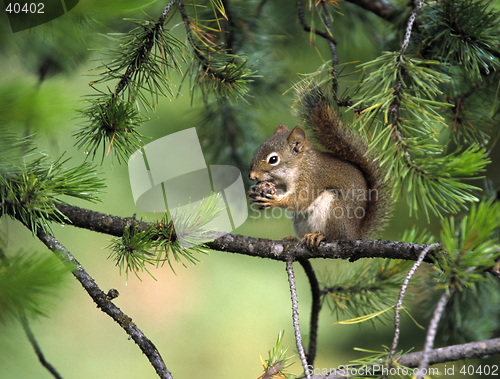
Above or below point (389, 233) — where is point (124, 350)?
below

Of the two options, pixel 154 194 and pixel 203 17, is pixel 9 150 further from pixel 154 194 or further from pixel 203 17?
pixel 203 17

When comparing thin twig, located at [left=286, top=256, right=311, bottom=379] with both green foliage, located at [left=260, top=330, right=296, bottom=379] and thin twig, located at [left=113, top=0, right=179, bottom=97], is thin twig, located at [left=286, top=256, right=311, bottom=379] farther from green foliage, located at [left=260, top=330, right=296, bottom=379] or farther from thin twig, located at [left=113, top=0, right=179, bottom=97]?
thin twig, located at [left=113, top=0, right=179, bottom=97]

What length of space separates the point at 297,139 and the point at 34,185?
864mm

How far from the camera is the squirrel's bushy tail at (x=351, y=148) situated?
1191 millimetres

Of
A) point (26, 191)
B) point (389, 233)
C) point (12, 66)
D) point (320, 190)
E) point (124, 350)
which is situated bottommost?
point (124, 350)

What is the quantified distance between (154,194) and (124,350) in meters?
1.05

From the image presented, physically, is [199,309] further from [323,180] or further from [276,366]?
[276,366]

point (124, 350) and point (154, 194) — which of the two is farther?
point (124, 350)

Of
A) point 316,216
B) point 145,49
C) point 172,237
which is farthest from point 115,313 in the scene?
point 316,216

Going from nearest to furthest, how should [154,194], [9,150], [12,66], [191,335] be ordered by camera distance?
[9,150]
[154,194]
[12,66]
[191,335]

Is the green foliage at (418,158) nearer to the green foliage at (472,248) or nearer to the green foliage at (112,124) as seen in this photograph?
the green foliage at (472,248)

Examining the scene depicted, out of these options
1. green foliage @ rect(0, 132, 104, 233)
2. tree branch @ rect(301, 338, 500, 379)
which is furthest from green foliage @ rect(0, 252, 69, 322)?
tree branch @ rect(301, 338, 500, 379)

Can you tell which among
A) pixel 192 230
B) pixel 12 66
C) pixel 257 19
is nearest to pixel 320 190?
pixel 257 19

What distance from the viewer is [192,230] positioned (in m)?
0.80
